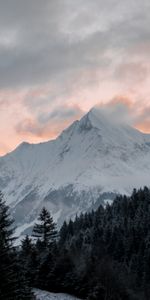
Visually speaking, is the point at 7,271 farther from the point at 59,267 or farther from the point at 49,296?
the point at 59,267

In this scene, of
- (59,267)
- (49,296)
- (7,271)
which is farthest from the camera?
(59,267)

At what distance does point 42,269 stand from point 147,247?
108 meters

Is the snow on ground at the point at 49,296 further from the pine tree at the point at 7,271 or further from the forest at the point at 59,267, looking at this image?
the pine tree at the point at 7,271

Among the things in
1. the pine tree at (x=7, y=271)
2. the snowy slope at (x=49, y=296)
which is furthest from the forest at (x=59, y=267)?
the snowy slope at (x=49, y=296)

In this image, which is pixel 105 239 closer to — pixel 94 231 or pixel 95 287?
pixel 94 231

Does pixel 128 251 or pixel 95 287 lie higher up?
pixel 128 251

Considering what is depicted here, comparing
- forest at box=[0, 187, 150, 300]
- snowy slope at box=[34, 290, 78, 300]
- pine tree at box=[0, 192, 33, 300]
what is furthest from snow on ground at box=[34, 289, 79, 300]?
pine tree at box=[0, 192, 33, 300]

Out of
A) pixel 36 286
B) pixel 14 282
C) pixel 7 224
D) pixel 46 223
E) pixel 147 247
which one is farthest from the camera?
pixel 147 247

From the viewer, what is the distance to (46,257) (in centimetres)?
7344

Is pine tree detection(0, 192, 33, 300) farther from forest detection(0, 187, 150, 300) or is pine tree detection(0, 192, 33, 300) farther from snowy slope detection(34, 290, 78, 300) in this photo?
snowy slope detection(34, 290, 78, 300)

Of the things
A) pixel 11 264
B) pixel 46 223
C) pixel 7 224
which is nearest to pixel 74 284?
pixel 46 223

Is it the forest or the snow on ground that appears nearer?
the forest

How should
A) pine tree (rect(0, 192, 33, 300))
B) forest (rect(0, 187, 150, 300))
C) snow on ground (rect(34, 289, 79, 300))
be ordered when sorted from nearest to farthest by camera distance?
pine tree (rect(0, 192, 33, 300)) → forest (rect(0, 187, 150, 300)) → snow on ground (rect(34, 289, 79, 300))

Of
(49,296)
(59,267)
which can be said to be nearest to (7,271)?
(49,296)
